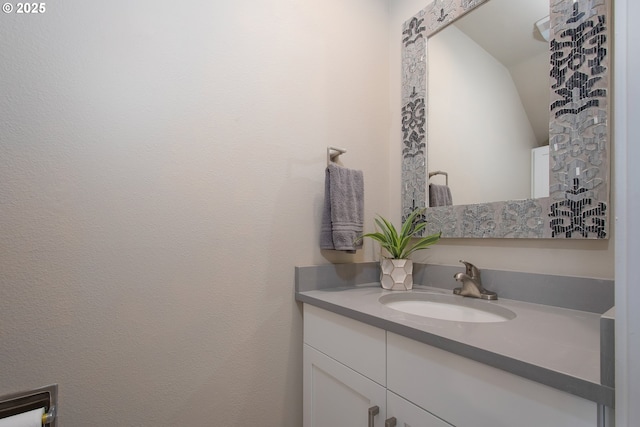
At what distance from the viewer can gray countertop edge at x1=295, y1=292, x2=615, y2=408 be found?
0.46 meters

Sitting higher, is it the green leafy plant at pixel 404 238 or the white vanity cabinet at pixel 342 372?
the green leafy plant at pixel 404 238

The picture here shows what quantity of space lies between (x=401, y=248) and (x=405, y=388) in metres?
0.59

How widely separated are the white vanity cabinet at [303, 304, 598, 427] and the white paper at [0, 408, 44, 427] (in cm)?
74

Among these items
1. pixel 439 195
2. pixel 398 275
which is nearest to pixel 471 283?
pixel 398 275

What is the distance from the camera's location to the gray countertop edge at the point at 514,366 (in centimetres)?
46

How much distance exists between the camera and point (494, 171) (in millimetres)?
1105

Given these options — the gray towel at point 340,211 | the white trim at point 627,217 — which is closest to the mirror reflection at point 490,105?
the gray towel at point 340,211

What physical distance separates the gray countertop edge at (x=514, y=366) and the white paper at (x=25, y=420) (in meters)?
0.82

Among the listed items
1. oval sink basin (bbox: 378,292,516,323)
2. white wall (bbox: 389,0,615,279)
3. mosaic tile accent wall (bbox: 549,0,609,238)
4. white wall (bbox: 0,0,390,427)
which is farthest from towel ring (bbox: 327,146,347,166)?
mosaic tile accent wall (bbox: 549,0,609,238)

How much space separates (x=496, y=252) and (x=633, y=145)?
0.76 meters

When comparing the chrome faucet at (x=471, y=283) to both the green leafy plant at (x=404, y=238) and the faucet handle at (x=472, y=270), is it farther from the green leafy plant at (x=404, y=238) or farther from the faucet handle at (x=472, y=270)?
the green leafy plant at (x=404, y=238)

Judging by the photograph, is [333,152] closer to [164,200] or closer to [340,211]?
[340,211]

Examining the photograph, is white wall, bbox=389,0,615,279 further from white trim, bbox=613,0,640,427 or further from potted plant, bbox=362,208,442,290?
white trim, bbox=613,0,640,427

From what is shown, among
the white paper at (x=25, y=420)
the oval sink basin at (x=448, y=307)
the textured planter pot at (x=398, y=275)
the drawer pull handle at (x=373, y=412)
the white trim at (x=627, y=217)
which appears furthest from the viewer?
the textured planter pot at (x=398, y=275)
